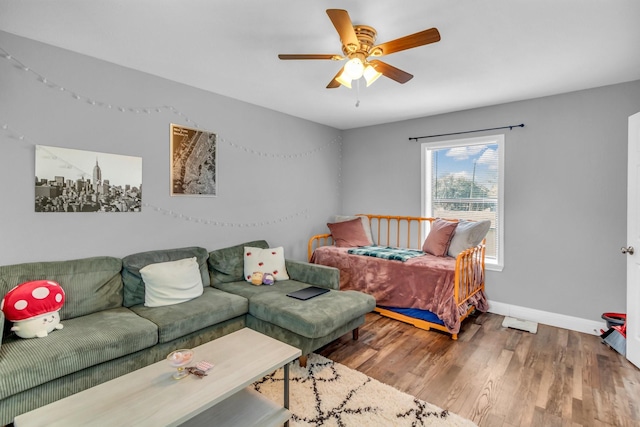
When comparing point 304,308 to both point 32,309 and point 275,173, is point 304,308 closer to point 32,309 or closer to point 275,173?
point 32,309

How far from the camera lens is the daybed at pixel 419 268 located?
314cm

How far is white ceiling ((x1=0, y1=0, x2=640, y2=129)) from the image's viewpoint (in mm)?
1849

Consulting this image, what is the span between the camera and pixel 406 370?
8.11 ft

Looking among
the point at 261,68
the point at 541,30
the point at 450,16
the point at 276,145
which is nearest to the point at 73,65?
the point at 261,68

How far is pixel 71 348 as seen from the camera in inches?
71.4

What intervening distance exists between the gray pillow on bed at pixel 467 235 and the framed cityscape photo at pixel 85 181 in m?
3.21

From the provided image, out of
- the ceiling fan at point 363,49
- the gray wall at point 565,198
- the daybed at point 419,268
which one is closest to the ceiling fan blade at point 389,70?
the ceiling fan at point 363,49

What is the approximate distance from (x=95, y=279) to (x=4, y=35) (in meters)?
1.76

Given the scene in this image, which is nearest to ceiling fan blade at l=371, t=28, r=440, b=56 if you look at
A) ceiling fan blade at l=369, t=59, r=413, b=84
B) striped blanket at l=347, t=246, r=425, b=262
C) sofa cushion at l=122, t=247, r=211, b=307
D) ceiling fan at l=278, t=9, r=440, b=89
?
ceiling fan at l=278, t=9, r=440, b=89

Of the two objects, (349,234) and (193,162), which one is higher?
(193,162)

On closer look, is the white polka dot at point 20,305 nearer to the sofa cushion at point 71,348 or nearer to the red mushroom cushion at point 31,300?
the red mushroom cushion at point 31,300

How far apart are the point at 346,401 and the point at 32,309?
200cm

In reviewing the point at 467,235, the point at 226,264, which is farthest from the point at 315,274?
the point at 467,235

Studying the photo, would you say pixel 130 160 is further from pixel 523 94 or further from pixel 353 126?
pixel 523 94
